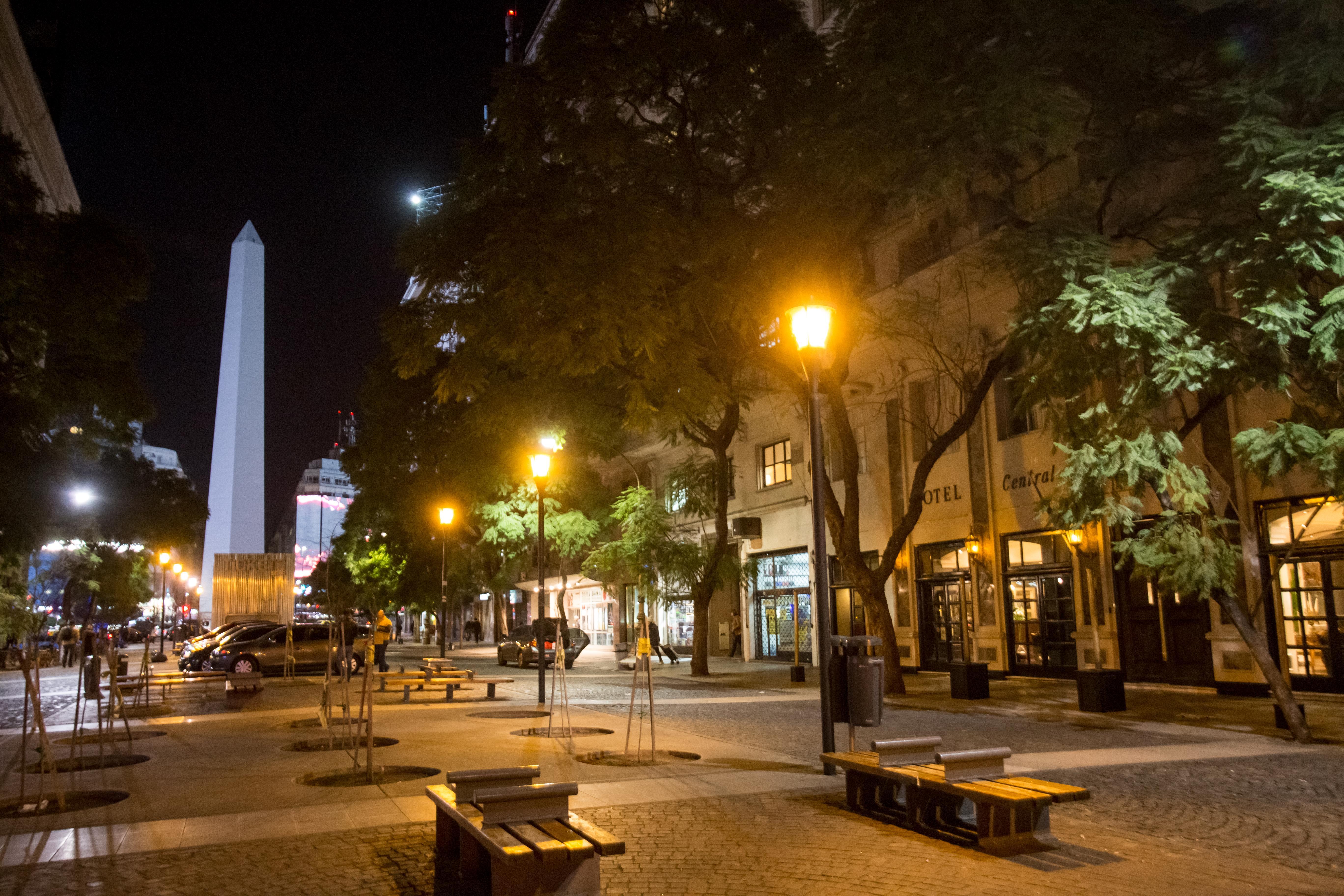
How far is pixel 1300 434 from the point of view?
11945mm

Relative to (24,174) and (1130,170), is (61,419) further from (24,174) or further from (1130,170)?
(1130,170)

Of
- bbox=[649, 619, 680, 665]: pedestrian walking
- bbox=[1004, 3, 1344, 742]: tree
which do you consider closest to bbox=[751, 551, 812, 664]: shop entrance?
bbox=[649, 619, 680, 665]: pedestrian walking

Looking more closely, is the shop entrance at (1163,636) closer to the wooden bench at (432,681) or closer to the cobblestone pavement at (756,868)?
the wooden bench at (432,681)

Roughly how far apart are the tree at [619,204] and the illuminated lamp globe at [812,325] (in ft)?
17.7

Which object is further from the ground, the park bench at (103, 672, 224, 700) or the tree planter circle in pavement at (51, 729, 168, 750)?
the park bench at (103, 672, 224, 700)

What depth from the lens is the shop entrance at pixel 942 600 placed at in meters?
24.1

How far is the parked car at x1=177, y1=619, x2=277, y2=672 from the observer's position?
28.1m

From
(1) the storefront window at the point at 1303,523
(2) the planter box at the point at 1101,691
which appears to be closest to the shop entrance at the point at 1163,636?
(1) the storefront window at the point at 1303,523

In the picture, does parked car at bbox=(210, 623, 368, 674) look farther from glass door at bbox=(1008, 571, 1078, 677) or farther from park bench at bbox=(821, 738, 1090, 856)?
park bench at bbox=(821, 738, 1090, 856)

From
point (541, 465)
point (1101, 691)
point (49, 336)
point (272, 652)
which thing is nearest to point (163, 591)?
point (272, 652)

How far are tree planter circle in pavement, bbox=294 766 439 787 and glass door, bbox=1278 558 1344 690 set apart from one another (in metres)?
14.1

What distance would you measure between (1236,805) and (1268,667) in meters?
4.91

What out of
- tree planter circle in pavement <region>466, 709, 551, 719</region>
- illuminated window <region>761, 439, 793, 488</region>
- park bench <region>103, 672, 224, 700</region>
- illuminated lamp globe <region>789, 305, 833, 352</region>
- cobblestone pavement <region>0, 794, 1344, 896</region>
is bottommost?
tree planter circle in pavement <region>466, 709, 551, 719</region>

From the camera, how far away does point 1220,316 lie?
41.9 ft
